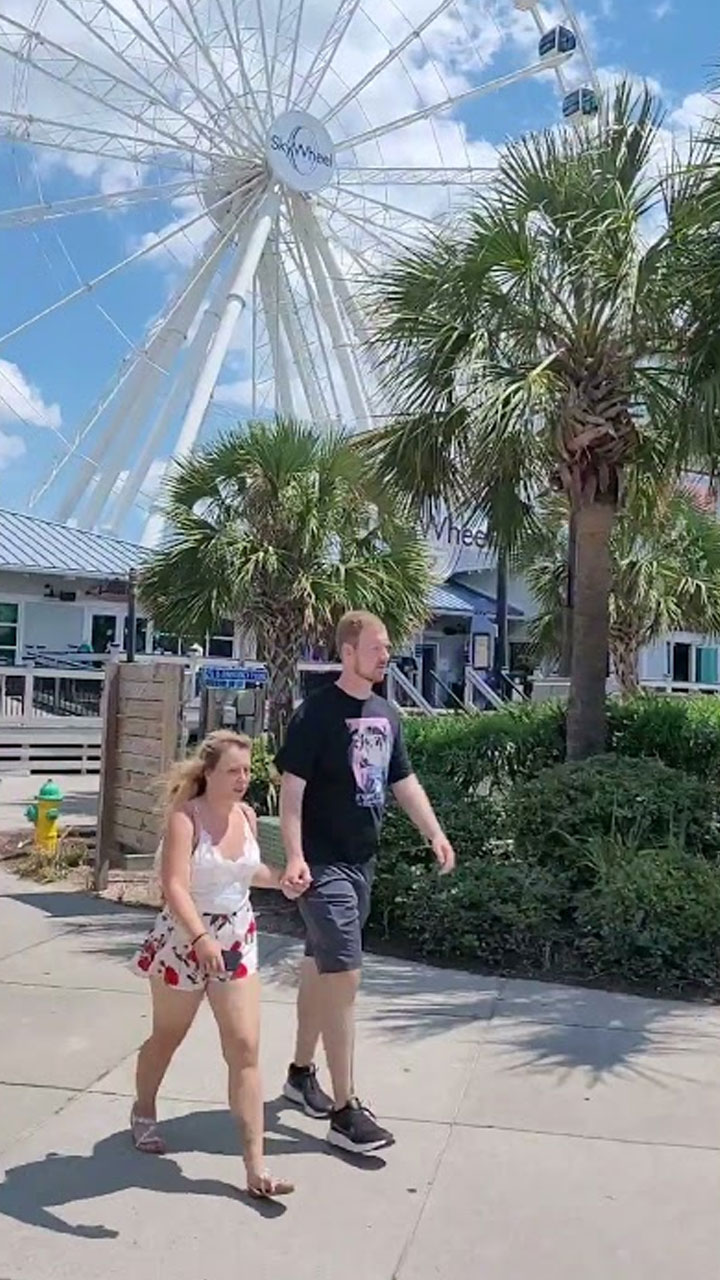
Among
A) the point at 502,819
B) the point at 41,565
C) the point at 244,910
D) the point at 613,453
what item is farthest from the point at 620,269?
the point at 41,565

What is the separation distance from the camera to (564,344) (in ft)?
31.2

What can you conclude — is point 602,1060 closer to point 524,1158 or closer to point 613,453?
point 524,1158

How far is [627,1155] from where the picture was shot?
4.41m

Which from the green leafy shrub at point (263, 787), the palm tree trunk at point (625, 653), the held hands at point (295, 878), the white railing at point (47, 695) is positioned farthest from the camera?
the white railing at point (47, 695)

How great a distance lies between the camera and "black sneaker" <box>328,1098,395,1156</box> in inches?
172

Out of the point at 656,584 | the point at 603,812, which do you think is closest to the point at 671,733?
the point at 603,812

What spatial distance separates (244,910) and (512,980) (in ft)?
9.75

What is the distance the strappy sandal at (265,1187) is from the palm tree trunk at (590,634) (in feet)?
19.3

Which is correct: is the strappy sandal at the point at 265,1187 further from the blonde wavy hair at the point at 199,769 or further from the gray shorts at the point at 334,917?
the blonde wavy hair at the point at 199,769

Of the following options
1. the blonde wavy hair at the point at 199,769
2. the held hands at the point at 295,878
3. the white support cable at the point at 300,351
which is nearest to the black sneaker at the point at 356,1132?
the held hands at the point at 295,878

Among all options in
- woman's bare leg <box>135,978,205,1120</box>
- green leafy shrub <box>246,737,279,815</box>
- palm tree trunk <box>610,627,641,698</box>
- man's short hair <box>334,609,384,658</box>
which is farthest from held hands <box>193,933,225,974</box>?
palm tree trunk <box>610,627,641,698</box>

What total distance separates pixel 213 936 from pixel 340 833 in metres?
0.64

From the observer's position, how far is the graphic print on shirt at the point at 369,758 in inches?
181

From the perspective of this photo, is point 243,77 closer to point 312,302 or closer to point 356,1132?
point 312,302
